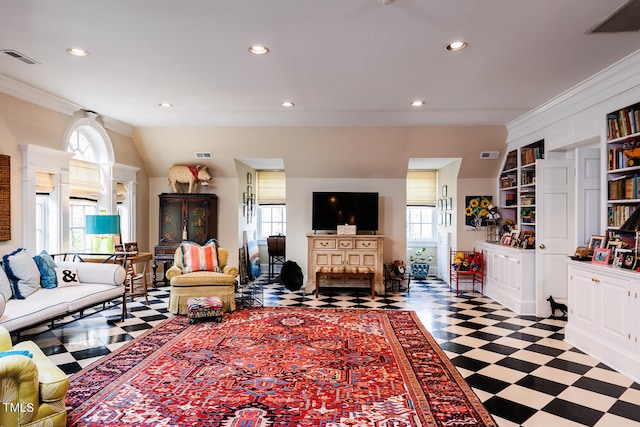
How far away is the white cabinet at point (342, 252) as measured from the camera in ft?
21.4

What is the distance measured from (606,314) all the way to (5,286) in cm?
551

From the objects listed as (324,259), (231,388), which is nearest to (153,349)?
(231,388)

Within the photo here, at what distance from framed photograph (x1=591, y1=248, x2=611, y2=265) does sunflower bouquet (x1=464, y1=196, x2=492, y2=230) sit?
2948 mm

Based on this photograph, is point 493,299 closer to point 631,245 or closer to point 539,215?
point 539,215

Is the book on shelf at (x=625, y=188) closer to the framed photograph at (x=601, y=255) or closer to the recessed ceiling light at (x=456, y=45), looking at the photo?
the framed photograph at (x=601, y=255)

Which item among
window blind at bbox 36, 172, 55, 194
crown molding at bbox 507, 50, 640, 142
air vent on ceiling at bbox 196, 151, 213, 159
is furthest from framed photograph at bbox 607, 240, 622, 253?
window blind at bbox 36, 172, 55, 194

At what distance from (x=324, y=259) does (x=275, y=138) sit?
7.25ft

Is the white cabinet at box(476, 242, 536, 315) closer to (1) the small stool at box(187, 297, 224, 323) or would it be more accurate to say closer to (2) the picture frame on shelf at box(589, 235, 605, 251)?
(2) the picture frame on shelf at box(589, 235, 605, 251)

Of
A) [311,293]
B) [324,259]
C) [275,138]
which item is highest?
[275,138]

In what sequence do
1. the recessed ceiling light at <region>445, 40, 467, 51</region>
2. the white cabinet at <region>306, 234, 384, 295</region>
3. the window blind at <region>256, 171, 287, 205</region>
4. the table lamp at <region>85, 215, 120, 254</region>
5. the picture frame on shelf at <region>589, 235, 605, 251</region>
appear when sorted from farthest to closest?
the window blind at <region>256, 171, 287, 205</region>, the white cabinet at <region>306, 234, 384, 295</region>, the table lamp at <region>85, 215, 120, 254</region>, the picture frame on shelf at <region>589, 235, 605, 251</region>, the recessed ceiling light at <region>445, 40, 467, 51</region>

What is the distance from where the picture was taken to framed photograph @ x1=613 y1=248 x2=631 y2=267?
3428 mm

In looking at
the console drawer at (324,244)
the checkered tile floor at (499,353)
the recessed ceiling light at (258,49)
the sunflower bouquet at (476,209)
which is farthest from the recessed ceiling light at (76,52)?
the sunflower bouquet at (476,209)

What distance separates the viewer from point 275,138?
21.0 ft

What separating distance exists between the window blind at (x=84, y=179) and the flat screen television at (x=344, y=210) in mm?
3422
